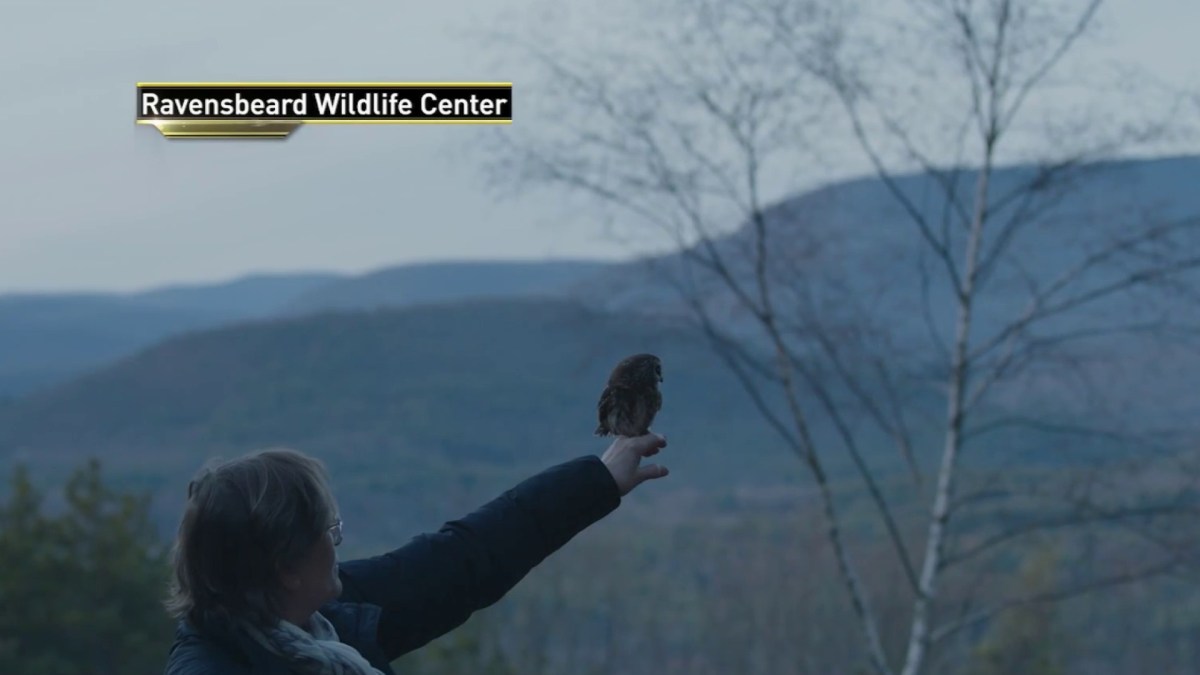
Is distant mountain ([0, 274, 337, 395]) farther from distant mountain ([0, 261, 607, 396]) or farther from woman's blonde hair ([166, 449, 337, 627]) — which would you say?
woman's blonde hair ([166, 449, 337, 627])

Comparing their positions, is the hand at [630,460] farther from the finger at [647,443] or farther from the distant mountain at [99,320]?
the distant mountain at [99,320]

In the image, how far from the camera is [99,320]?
14588cm

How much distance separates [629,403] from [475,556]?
0.34 meters

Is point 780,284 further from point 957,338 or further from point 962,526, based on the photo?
point 962,526

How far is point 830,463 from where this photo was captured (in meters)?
51.8

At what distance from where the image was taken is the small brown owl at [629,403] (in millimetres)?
2418

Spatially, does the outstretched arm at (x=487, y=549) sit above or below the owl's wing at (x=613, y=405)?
below

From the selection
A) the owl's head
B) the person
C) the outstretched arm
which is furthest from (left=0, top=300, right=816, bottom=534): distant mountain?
the person

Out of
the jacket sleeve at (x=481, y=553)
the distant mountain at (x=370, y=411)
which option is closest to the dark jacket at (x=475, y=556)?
the jacket sleeve at (x=481, y=553)

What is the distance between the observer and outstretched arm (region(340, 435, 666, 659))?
2348 mm

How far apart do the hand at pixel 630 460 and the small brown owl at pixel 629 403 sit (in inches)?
0.8

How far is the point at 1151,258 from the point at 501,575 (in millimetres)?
9192

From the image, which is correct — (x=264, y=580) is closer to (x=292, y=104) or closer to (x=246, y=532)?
(x=246, y=532)

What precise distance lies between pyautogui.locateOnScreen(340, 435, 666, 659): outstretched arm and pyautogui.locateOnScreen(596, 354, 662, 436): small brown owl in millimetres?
41
